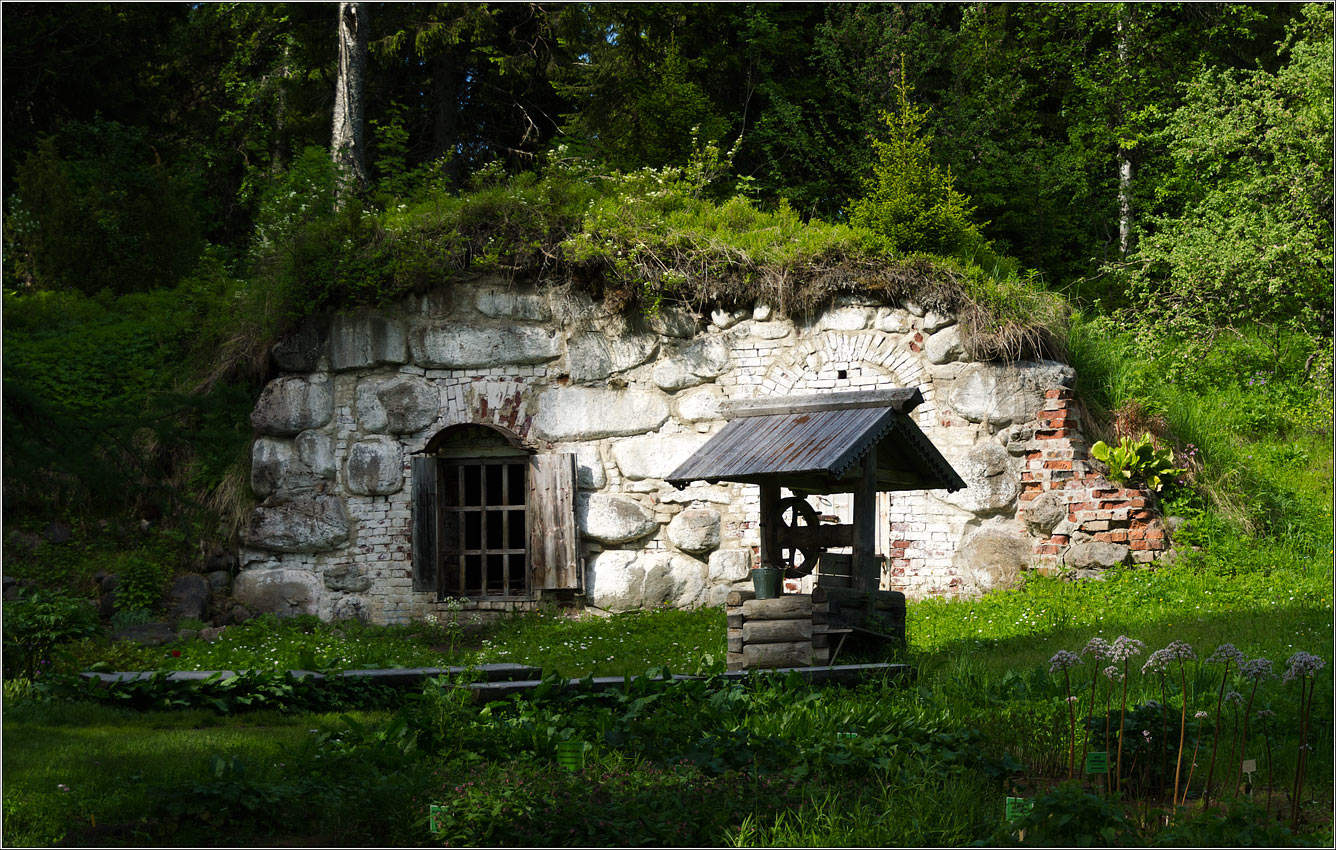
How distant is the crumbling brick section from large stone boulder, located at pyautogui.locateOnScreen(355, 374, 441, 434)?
19.3 ft

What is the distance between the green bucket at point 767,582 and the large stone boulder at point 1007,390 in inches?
174

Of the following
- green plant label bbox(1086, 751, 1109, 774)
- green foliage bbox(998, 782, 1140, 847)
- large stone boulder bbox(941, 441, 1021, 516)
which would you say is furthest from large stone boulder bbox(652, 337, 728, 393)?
green foliage bbox(998, 782, 1140, 847)

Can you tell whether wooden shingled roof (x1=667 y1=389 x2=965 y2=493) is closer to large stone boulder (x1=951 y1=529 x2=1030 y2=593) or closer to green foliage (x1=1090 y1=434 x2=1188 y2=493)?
large stone boulder (x1=951 y1=529 x2=1030 y2=593)

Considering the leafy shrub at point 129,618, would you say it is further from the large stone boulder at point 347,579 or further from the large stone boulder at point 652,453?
the large stone boulder at point 652,453

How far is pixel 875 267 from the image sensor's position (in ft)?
36.9

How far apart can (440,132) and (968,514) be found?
10.1m

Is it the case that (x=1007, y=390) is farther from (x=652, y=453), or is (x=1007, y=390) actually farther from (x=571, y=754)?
(x=571, y=754)

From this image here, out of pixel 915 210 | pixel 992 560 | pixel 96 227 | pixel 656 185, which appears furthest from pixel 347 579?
pixel 915 210

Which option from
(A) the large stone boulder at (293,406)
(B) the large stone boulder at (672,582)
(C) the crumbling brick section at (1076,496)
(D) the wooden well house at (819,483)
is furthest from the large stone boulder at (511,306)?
(C) the crumbling brick section at (1076,496)

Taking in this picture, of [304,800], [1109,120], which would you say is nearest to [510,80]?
[1109,120]

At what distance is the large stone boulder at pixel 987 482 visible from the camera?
10781mm

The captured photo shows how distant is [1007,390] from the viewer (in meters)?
10.9

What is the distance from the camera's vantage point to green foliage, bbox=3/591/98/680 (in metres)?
7.25

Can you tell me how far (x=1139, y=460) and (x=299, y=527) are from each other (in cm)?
820
